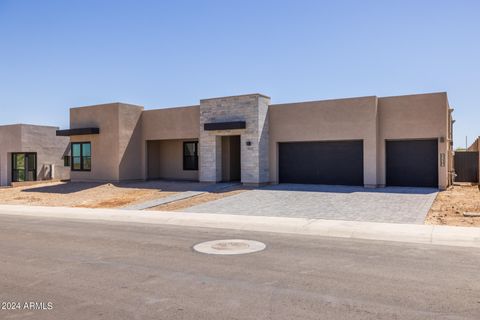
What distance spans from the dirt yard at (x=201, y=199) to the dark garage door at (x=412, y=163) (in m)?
7.51

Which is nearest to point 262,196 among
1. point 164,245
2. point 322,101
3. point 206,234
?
point 322,101

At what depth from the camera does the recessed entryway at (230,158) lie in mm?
24594

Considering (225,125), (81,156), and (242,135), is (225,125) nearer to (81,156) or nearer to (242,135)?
(242,135)

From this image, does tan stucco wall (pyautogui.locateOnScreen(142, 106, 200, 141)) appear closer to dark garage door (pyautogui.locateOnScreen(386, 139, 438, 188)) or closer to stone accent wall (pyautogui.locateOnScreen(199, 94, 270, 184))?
stone accent wall (pyautogui.locateOnScreen(199, 94, 270, 184))

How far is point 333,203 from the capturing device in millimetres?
16031

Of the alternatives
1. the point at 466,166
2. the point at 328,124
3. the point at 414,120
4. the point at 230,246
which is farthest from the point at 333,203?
the point at 466,166

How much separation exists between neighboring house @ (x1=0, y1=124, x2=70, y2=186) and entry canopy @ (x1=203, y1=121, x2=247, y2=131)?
1673cm

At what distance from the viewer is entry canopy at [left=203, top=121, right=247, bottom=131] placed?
22.0 metres

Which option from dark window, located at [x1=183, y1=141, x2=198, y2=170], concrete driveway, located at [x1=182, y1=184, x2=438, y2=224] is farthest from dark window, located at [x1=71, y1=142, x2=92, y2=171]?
concrete driveway, located at [x1=182, y1=184, x2=438, y2=224]

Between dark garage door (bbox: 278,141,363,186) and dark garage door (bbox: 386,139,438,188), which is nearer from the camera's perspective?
dark garage door (bbox: 386,139,438,188)

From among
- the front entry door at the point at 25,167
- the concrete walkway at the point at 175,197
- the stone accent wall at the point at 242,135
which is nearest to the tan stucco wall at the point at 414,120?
the stone accent wall at the point at 242,135

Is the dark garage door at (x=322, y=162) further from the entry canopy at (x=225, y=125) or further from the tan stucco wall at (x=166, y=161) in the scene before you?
the tan stucco wall at (x=166, y=161)

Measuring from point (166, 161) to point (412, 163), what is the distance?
1558 centimetres

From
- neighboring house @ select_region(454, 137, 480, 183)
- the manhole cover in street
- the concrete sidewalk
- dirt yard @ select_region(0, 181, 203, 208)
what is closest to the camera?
the manhole cover in street
